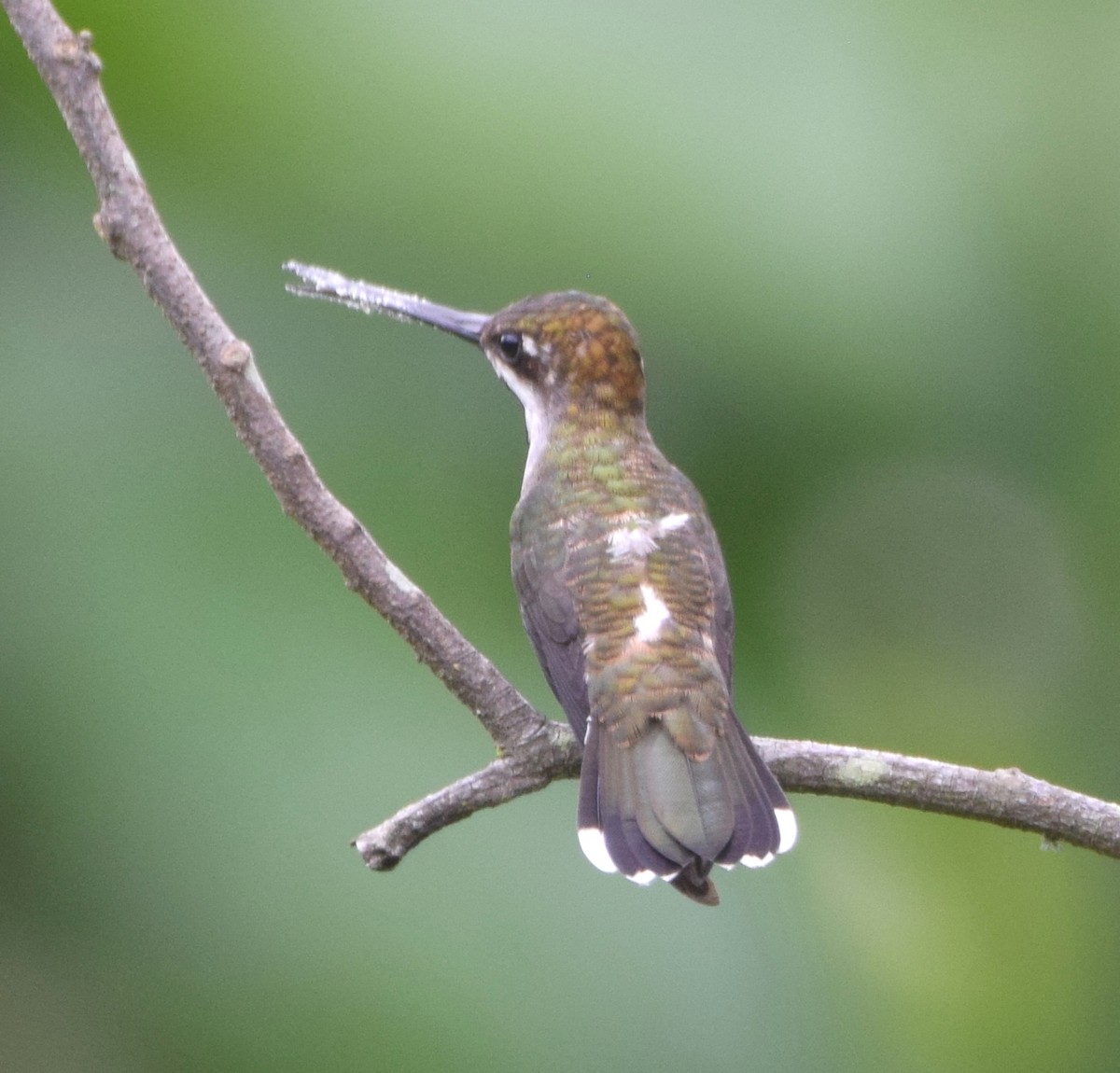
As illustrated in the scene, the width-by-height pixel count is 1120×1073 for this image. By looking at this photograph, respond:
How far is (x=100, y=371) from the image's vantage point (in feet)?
11.6

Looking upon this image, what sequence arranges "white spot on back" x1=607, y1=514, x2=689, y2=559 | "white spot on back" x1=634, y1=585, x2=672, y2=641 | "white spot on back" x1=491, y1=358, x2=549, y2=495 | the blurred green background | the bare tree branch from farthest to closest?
the blurred green background, "white spot on back" x1=491, y1=358, x2=549, y2=495, "white spot on back" x1=607, y1=514, x2=689, y2=559, "white spot on back" x1=634, y1=585, x2=672, y2=641, the bare tree branch

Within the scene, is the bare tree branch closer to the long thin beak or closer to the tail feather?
the tail feather

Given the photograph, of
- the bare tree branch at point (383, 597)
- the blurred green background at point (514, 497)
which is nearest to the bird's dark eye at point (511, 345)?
the blurred green background at point (514, 497)

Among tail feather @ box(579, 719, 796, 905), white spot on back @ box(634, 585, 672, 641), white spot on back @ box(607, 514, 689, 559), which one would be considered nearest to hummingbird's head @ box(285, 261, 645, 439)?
white spot on back @ box(607, 514, 689, 559)

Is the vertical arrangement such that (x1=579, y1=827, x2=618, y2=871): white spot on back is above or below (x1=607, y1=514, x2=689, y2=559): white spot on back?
below

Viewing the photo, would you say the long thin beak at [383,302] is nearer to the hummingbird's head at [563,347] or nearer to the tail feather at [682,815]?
the hummingbird's head at [563,347]

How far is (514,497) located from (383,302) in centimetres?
85

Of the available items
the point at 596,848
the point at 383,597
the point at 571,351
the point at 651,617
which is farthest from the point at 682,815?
the point at 571,351

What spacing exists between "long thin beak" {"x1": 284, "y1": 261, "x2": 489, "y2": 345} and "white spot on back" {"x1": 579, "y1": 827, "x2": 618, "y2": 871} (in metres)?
1.04

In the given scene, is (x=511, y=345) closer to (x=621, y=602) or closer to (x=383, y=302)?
(x=383, y=302)

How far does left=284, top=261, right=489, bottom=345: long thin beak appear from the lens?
9.23 ft

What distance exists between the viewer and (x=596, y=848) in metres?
2.20

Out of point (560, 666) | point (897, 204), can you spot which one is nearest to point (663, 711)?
point (560, 666)

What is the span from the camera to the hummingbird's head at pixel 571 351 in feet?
9.48
